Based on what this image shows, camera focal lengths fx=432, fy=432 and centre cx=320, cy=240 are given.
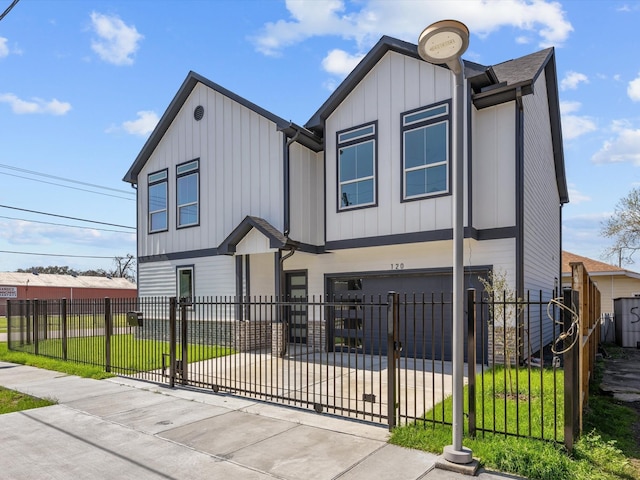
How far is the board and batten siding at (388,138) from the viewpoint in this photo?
10.5m

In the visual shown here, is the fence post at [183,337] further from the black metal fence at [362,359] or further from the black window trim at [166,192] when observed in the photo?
the black window trim at [166,192]

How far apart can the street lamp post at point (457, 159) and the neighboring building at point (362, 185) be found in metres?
3.84

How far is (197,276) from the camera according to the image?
1517 centimetres

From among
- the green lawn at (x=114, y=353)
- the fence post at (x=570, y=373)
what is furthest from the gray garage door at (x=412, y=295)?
the fence post at (x=570, y=373)

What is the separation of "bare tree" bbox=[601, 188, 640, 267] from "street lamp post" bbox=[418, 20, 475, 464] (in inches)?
1114

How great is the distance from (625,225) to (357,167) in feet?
78.2

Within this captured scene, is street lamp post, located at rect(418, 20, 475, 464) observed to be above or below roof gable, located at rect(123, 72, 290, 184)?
below

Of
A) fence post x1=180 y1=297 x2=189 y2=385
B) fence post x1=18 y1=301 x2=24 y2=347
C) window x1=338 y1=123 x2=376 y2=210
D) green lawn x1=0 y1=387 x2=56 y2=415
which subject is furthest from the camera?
fence post x1=18 y1=301 x2=24 y2=347

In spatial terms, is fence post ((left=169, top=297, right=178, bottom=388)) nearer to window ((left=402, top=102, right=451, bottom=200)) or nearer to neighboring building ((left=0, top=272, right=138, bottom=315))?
window ((left=402, top=102, right=451, bottom=200))

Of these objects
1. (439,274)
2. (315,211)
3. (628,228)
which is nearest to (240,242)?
(315,211)

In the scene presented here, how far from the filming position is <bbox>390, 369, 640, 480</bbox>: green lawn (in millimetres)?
4262

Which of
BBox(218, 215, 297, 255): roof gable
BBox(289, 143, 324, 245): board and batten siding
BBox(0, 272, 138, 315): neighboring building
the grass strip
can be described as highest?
BBox(289, 143, 324, 245): board and batten siding

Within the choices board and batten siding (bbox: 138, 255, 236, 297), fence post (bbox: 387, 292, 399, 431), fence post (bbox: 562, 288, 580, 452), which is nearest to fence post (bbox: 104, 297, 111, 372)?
board and batten siding (bbox: 138, 255, 236, 297)

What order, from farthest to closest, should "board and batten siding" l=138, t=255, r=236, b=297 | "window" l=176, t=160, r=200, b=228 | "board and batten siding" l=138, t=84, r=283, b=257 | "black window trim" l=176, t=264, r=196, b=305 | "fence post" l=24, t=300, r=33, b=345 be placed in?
"window" l=176, t=160, r=200, b=228, "black window trim" l=176, t=264, r=196, b=305, "board and batten siding" l=138, t=255, r=236, b=297, "board and batten siding" l=138, t=84, r=283, b=257, "fence post" l=24, t=300, r=33, b=345
